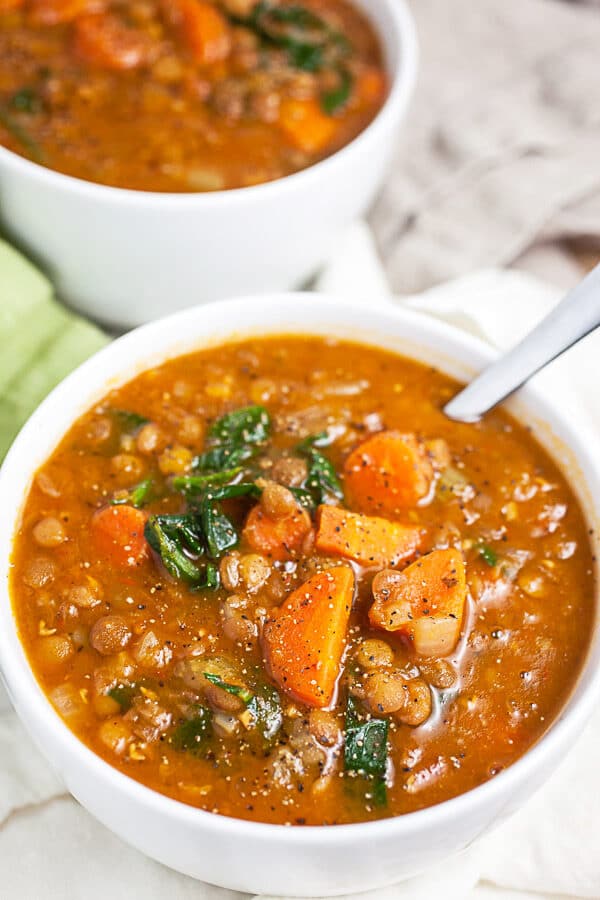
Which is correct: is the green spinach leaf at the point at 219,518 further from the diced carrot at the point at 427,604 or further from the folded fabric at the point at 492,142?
the folded fabric at the point at 492,142

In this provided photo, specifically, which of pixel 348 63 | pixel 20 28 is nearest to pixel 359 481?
pixel 348 63

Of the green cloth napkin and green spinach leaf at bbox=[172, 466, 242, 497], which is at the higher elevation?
green spinach leaf at bbox=[172, 466, 242, 497]

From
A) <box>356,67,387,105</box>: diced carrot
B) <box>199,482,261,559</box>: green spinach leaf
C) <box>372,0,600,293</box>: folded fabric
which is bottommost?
<box>372,0,600,293</box>: folded fabric

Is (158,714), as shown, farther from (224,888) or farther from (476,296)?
(476,296)

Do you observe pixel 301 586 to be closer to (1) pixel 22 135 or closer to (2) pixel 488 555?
(2) pixel 488 555

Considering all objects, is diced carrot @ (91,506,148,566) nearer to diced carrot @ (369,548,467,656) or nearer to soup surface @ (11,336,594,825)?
soup surface @ (11,336,594,825)

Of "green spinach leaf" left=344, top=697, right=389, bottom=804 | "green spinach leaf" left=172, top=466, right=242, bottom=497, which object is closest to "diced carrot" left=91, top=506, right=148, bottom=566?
"green spinach leaf" left=172, top=466, right=242, bottom=497

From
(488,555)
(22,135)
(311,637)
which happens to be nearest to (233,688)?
(311,637)

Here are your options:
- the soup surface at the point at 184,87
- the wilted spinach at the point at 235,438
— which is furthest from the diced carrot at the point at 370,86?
the wilted spinach at the point at 235,438
